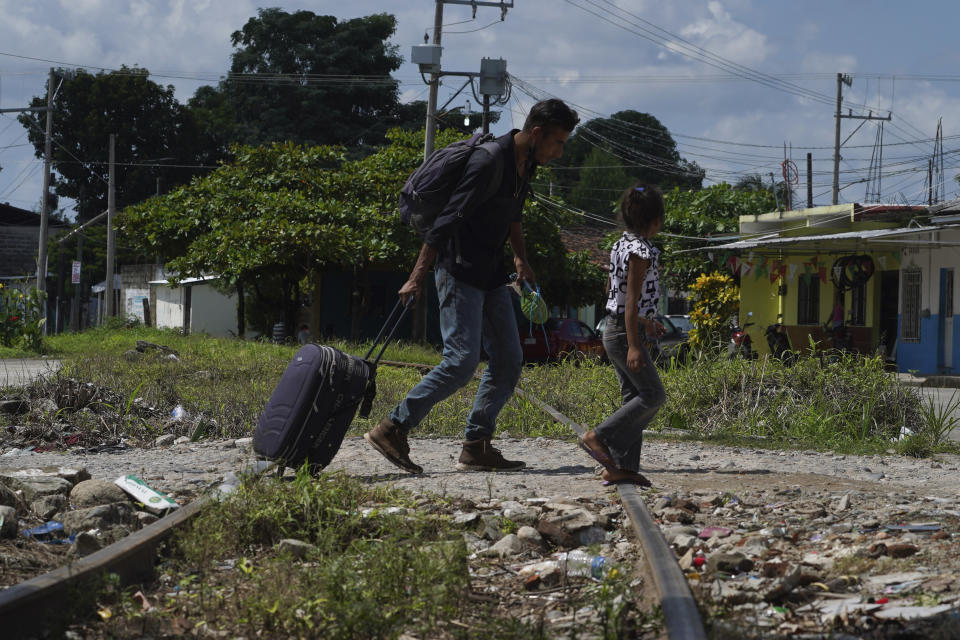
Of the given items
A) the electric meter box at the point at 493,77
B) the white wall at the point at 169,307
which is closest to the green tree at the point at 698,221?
the electric meter box at the point at 493,77

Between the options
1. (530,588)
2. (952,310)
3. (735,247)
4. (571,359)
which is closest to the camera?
(530,588)

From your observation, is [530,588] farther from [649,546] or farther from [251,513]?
[251,513]

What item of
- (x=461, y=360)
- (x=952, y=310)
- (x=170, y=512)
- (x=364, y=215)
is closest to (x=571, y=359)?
(x=461, y=360)

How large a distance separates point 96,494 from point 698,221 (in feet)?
99.1

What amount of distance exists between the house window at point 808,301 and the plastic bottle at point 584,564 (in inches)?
913

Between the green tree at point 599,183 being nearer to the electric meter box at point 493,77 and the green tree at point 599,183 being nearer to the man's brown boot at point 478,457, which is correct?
the electric meter box at point 493,77

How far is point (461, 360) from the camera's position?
18.2 feet

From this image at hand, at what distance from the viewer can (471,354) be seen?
18.2 ft

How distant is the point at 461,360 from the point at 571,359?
7690 mm

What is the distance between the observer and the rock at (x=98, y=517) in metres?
4.41

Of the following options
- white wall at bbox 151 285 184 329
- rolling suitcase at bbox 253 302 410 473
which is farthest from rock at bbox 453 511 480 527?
white wall at bbox 151 285 184 329

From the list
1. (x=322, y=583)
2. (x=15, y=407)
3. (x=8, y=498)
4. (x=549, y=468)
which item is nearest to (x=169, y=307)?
(x=15, y=407)

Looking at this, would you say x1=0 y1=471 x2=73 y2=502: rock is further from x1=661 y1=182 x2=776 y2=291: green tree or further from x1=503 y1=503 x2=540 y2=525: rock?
x1=661 y1=182 x2=776 y2=291: green tree

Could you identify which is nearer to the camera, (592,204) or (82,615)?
(82,615)
